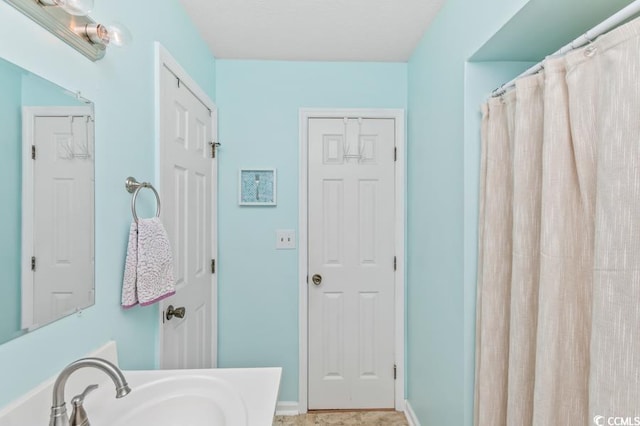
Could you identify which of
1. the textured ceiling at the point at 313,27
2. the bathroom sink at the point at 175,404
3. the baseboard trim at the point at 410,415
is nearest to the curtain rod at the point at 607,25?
the textured ceiling at the point at 313,27

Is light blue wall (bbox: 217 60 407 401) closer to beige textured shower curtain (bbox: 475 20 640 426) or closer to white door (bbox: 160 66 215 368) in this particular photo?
white door (bbox: 160 66 215 368)

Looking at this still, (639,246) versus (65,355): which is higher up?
(639,246)

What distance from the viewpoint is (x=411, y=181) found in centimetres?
210

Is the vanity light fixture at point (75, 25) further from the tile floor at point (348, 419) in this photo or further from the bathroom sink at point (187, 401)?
the tile floor at point (348, 419)

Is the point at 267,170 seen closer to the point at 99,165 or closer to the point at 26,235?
the point at 99,165

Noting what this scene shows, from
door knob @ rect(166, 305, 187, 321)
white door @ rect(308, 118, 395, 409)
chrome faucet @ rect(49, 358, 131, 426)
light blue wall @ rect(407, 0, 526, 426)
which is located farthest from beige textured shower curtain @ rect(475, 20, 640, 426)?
door knob @ rect(166, 305, 187, 321)

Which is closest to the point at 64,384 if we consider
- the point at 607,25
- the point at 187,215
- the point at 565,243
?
the point at 187,215

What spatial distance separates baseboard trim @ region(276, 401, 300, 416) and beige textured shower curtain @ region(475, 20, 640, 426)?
1303mm

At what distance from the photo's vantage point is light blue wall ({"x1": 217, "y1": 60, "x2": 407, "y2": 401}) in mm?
2148

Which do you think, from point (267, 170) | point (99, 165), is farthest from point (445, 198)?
point (99, 165)

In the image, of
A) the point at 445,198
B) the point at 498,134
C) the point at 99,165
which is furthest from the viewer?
the point at 445,198

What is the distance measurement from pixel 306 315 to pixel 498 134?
5.30 feet

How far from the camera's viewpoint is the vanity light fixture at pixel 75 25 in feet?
2.45

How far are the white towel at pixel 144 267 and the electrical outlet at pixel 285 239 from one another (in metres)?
1.05
